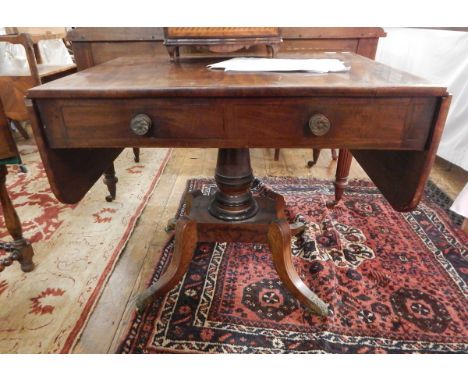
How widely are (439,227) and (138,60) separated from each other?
145 cm

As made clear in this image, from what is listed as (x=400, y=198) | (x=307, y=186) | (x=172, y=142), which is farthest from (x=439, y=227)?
(x=172, y=142)

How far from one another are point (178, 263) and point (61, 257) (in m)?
0.59

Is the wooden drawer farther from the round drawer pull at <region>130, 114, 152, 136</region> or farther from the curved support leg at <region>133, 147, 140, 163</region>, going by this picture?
the curved support leg at <region>133, 147, 140, 163</region>

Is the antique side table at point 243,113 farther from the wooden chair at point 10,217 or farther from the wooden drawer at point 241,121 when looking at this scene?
the wooden chair at point 10,217

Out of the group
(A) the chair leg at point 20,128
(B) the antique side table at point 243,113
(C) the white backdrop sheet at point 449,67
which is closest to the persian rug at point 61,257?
(B) the antique side table at point 243,113

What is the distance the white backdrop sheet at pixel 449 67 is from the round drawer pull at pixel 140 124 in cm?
166

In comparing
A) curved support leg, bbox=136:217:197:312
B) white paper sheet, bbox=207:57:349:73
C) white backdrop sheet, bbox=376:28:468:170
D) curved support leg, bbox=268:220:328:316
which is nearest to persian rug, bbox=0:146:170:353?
curved support leg, bbox=136:217:197:312

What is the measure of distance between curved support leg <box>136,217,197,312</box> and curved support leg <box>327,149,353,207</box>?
30.6 inches

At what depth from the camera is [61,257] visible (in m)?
1.36

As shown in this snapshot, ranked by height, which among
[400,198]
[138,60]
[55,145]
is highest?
[138,60]

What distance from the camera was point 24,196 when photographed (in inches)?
72.8

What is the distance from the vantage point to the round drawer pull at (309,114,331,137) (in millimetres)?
674

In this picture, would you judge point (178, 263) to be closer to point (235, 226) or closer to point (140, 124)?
point (235, 226)

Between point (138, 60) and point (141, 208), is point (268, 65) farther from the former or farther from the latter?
point (141, 208)
